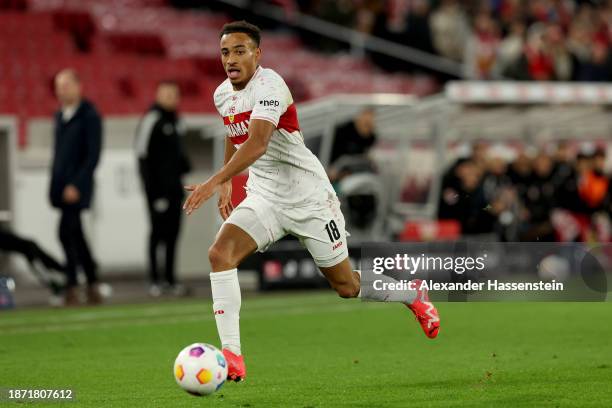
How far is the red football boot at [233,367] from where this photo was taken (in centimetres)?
739

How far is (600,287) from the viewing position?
10.2 metres

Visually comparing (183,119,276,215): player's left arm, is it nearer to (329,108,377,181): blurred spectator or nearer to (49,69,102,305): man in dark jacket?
(49,69,102,305): man in dark jacket

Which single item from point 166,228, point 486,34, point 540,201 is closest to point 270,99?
point 166,228

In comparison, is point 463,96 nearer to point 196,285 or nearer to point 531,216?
point 531,216

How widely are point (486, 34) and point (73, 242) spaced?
1316cm

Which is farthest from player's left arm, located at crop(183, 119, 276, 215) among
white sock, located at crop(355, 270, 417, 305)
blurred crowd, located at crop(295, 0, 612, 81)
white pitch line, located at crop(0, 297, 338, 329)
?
blurred crowd, located at crop(295, 0, 612, 81)

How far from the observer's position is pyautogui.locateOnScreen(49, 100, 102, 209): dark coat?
13.9 m

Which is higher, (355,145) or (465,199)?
(355,145)

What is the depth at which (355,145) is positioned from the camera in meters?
16.7

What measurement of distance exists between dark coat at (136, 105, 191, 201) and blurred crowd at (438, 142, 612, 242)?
4085 mm

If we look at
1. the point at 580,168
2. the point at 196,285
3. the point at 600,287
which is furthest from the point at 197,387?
the point at 580,168

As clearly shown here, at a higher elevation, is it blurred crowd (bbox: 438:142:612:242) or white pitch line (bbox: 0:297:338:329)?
blurred crowd (bbox: 438:142:612:242)

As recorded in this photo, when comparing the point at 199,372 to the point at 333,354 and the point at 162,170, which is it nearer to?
the point at 333,354

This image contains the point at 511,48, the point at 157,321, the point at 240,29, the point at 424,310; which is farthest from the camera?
the point at 511,48
